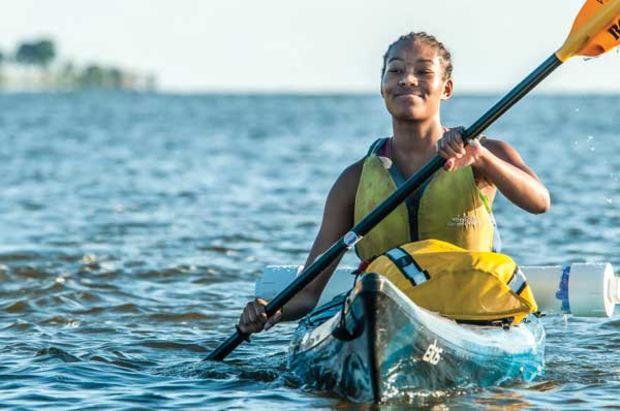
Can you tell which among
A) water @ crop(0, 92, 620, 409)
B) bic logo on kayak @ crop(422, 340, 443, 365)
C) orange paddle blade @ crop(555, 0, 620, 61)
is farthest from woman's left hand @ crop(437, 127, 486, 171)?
water @ crop(0, 92, 620, 409)

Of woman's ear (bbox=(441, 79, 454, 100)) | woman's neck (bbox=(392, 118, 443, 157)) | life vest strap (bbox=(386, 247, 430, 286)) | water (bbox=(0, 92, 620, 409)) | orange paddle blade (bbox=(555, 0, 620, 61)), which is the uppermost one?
orange paddle blade (bbox=(555, 0, 620, 61))

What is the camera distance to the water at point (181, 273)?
7.39m

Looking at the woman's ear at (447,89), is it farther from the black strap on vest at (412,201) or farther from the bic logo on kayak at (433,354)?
the bic logo on kayak at (433,354)

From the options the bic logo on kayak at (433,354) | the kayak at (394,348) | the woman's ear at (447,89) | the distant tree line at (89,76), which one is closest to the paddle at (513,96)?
the kayak at (394,348)

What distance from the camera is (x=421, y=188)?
716 cm

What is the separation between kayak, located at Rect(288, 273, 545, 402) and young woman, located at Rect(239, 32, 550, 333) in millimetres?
421

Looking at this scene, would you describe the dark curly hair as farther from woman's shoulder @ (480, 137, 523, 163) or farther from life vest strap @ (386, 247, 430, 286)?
life vest strap @ (386, 247, 430, 286)

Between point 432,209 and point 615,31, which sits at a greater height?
point 615,31

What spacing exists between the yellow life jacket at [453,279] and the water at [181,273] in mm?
407

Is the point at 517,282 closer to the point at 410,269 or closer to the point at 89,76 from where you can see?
the point at 410,269

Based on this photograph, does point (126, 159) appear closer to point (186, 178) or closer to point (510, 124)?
point (186, 178)

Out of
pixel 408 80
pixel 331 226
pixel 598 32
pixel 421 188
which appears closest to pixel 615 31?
pixel 598 32

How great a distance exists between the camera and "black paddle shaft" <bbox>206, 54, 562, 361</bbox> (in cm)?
659

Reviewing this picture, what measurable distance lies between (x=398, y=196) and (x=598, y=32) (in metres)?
1.21
